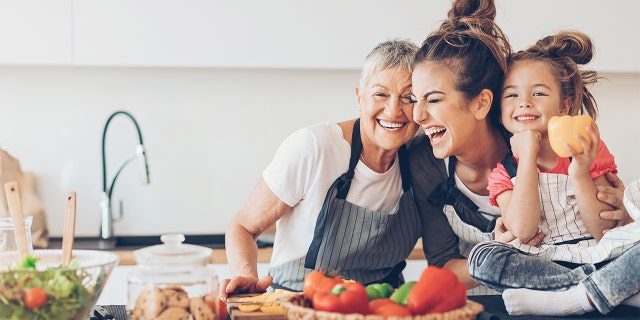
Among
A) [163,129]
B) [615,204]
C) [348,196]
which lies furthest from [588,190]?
[163,129]

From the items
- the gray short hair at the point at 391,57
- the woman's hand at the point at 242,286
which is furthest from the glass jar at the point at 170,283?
the gray short hair at the point at 391,57

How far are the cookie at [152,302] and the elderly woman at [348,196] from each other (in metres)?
0.84

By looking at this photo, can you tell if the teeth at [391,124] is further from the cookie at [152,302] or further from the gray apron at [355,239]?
the cookie at [152,302]

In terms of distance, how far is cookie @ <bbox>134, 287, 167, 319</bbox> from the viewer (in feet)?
4.19

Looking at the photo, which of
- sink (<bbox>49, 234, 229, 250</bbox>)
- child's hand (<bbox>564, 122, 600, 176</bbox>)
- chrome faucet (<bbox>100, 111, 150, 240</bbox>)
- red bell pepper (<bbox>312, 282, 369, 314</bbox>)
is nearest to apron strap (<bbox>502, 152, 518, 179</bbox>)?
child's hand (<bbox>564, 122, 600, 176</bbox>)

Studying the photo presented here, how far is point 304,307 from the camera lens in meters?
1.31

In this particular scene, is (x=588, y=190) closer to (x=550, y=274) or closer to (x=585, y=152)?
(x=585, y=152)

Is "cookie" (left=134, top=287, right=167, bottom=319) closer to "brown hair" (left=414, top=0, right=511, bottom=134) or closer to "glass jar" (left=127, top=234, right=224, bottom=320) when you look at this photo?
"glass jar" (left=127, top=234, right=224, bottom=320)

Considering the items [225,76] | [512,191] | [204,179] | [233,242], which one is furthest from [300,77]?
[512,191]

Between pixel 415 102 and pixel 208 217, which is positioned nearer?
pixel 415 102

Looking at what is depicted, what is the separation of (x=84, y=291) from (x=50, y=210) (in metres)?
2.16

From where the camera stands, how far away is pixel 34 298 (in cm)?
121

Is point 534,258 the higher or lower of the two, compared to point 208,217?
higher

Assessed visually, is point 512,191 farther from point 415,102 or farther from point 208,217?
point 208,217
